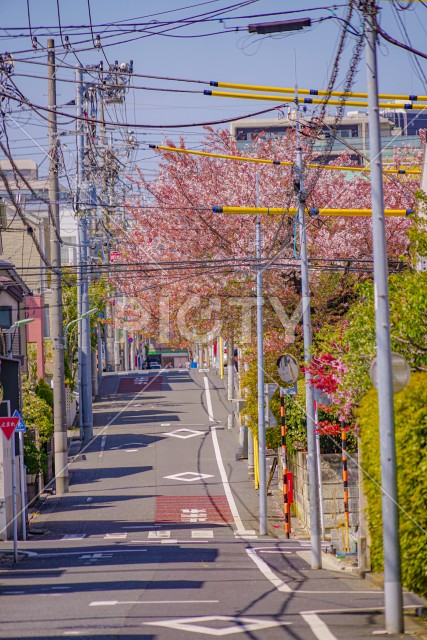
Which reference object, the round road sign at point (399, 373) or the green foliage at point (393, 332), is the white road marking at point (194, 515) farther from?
the round road sign at point (399, 373)

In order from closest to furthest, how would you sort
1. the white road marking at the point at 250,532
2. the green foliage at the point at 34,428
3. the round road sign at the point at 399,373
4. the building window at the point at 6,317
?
the round road sign at the point at 399,373, the white road marking at the point at 250,532, the green foliage at the point at 34,428, the building window at the point at 6,317

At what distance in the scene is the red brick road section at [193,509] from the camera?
3059cm

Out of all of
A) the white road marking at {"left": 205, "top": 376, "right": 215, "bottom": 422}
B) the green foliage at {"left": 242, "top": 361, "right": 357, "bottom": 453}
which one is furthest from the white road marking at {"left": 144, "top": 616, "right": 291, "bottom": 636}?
the white road marking at {"left": 205, "top": 376, "right": 215, "bottom": 422}

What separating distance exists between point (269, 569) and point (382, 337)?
867 cm

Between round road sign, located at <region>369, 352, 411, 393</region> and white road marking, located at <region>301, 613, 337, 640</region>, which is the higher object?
round road sign, located at <region>369, 352, 411, 393</region>

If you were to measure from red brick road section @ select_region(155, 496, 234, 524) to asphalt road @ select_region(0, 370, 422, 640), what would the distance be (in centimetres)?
5

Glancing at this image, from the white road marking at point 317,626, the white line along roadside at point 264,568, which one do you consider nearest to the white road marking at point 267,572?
the white line along roadside at point 264,568

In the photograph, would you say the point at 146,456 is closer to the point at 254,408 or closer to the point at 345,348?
the point at 254,408

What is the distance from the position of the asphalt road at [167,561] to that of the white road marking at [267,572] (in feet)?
0.11

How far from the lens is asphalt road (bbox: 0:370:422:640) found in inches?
474

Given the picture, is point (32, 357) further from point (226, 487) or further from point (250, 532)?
point (250, 532)

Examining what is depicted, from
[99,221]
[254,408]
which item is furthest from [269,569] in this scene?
[99,221]

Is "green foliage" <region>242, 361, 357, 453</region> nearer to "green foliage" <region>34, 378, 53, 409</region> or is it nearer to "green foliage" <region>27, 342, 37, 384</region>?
"green foliage" <region>34, 378, 53, 409</region>

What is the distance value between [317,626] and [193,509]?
20719 mm
